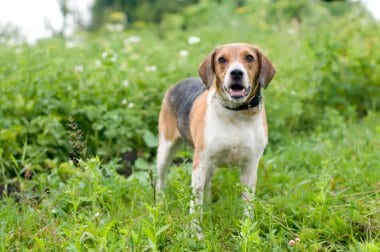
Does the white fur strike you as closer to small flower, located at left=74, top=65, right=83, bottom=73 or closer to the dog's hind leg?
the dog's hind leg

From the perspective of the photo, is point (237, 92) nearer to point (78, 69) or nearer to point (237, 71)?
point (237, 71)

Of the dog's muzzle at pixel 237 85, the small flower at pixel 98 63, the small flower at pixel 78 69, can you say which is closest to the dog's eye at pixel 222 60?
the dog's muzzle at pixel 237 85

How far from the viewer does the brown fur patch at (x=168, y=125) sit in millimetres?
5452

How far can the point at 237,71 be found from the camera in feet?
13.6

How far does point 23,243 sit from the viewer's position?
4055 millimetres

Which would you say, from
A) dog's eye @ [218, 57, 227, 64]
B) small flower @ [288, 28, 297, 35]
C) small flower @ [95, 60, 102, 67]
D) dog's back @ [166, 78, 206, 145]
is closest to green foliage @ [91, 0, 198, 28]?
small flower @ [288, 28, 297, 35]

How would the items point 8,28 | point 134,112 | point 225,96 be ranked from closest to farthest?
point 225,96
point 134,112
point 8,28

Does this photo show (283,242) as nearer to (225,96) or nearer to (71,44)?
(225,96)

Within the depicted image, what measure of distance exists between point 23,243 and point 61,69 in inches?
125

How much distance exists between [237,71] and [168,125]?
1.53 metres

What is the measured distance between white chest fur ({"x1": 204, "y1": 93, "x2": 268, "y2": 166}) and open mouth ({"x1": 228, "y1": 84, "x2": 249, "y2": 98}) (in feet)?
0.72

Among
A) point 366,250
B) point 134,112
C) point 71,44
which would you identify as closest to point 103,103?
point 134,112

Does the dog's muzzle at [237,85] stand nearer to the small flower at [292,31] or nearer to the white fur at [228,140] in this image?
the white fur at [228,140]

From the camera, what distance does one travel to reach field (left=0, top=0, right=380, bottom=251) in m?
4.00
